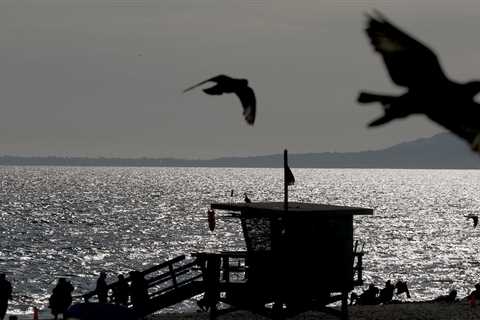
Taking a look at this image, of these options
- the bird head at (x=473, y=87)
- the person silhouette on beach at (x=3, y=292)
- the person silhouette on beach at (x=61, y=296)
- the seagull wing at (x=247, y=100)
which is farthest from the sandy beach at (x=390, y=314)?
the bird head at (x=473, y=87)

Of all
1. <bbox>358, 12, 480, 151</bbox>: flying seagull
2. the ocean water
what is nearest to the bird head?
<bbox>358, 12, 480, 151</bbox>: flying seagull

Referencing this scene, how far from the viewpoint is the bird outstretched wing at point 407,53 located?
6.03 m

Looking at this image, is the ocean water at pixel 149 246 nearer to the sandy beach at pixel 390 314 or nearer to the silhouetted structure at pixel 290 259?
the sandy beach at pixel 390 314

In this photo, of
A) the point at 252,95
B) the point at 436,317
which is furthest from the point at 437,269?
the point at 252,95

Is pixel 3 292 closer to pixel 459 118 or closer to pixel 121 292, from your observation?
pixel 121 292

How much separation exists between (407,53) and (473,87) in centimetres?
52

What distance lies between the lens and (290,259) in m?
26.9

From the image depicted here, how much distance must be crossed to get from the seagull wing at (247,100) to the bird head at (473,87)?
8.10 m

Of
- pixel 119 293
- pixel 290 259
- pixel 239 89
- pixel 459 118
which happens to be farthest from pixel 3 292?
pixel 459 118

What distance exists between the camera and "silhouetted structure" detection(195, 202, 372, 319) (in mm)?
26906

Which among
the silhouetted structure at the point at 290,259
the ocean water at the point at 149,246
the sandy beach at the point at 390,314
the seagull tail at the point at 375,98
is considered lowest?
the ocean water at the point at 149,246

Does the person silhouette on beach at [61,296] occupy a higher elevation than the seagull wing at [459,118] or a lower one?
lower

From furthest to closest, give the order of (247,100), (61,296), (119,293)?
(119,293)
(61,296)
(247,100)

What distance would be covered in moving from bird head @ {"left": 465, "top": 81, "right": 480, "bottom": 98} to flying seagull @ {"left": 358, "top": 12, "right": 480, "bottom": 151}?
0.06 ft
